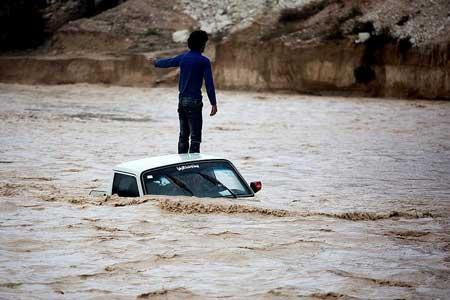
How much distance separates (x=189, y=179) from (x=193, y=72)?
2.83 metres

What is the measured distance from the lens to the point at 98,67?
34875 millimetres

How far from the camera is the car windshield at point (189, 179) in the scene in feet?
32.9

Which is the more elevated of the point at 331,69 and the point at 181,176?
the point at 331,69

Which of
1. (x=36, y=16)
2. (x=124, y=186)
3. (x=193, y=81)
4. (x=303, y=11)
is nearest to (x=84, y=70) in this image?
(x=36, y=16)

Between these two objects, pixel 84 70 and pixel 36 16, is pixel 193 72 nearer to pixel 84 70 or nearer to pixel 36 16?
pixel 84 70

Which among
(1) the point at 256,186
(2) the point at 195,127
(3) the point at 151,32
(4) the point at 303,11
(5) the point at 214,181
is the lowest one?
(1) the point at 256,186

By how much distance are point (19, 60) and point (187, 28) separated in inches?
237

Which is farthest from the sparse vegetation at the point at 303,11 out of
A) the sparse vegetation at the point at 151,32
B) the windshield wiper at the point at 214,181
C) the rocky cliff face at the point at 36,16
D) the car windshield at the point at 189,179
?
the car windshield at the point at 189,179

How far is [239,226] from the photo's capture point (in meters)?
9.80

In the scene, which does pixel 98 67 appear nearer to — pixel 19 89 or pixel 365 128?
pixel 19 89

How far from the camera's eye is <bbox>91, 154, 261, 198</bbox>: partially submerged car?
1003 centimetres

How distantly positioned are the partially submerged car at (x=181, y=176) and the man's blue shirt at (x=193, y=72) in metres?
2.40

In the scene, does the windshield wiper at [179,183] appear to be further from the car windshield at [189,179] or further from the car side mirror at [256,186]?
the car side mirror at [256,186]

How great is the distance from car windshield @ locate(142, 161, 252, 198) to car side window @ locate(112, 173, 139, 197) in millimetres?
232
